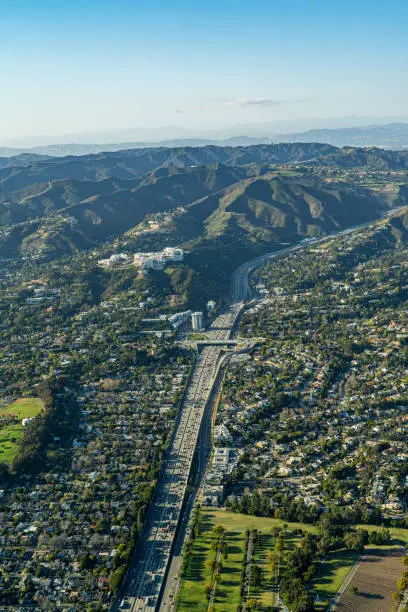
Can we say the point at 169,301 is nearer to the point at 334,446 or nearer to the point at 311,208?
the point at 334,446

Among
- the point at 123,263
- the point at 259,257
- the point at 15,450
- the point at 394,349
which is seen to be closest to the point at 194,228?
the point at 259,257

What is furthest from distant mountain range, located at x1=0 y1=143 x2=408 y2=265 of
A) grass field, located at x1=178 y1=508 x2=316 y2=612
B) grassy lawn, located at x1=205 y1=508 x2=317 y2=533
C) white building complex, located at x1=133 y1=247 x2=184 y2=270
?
grass field, located at x1=178 y1=508 x2=316 y2=612

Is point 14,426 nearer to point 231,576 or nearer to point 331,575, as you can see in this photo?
point 231,576

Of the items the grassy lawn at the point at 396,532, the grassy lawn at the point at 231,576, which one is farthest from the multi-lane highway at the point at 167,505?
the grassy lawn at the point at 396,532

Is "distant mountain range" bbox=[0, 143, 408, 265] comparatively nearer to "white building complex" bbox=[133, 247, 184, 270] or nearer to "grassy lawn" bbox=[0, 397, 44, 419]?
"white building complex" bbox=[133, 247, 184, 270]

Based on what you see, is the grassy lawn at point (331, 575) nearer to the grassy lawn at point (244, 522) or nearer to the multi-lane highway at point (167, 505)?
the grassy lawn at point (244, 522)
